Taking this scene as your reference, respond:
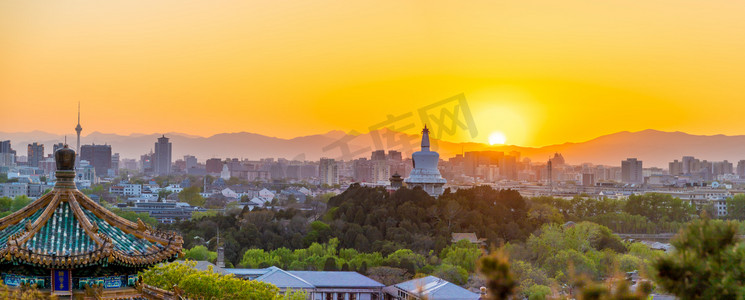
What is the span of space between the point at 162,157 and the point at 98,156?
31.2 meters

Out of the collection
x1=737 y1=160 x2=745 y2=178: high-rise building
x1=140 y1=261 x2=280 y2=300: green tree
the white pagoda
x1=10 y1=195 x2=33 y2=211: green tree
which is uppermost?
x1=737 y1=160 x2=745 y2=178: high-rise building

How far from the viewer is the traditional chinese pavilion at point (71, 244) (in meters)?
9.66

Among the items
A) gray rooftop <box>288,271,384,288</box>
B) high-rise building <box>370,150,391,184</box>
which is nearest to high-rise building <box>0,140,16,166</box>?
high-rise building <box>370,150,391,184</box>

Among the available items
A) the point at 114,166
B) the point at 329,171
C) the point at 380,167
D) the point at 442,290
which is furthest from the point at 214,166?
the point at 442,290

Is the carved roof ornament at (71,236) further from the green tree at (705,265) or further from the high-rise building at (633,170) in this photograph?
the high-rise building at (633,170)

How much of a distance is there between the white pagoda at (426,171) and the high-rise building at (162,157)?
467 ft

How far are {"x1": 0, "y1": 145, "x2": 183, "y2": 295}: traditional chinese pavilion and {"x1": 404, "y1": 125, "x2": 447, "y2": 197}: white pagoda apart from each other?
44.1 m

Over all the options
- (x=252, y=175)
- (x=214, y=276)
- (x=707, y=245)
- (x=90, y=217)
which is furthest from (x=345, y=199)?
(x=252, y=175)

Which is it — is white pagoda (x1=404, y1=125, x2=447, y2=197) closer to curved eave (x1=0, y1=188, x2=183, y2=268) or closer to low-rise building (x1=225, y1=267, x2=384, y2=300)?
low-rise building (x1=225, y1=267, x2=384, y2=300)

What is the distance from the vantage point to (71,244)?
9906mm

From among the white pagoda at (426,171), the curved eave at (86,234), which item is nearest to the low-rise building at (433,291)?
the curved eave at (86,234)

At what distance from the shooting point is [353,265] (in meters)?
34.0

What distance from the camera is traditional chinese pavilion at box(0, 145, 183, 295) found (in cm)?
966

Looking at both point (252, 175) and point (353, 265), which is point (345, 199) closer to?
point (353, 265)
